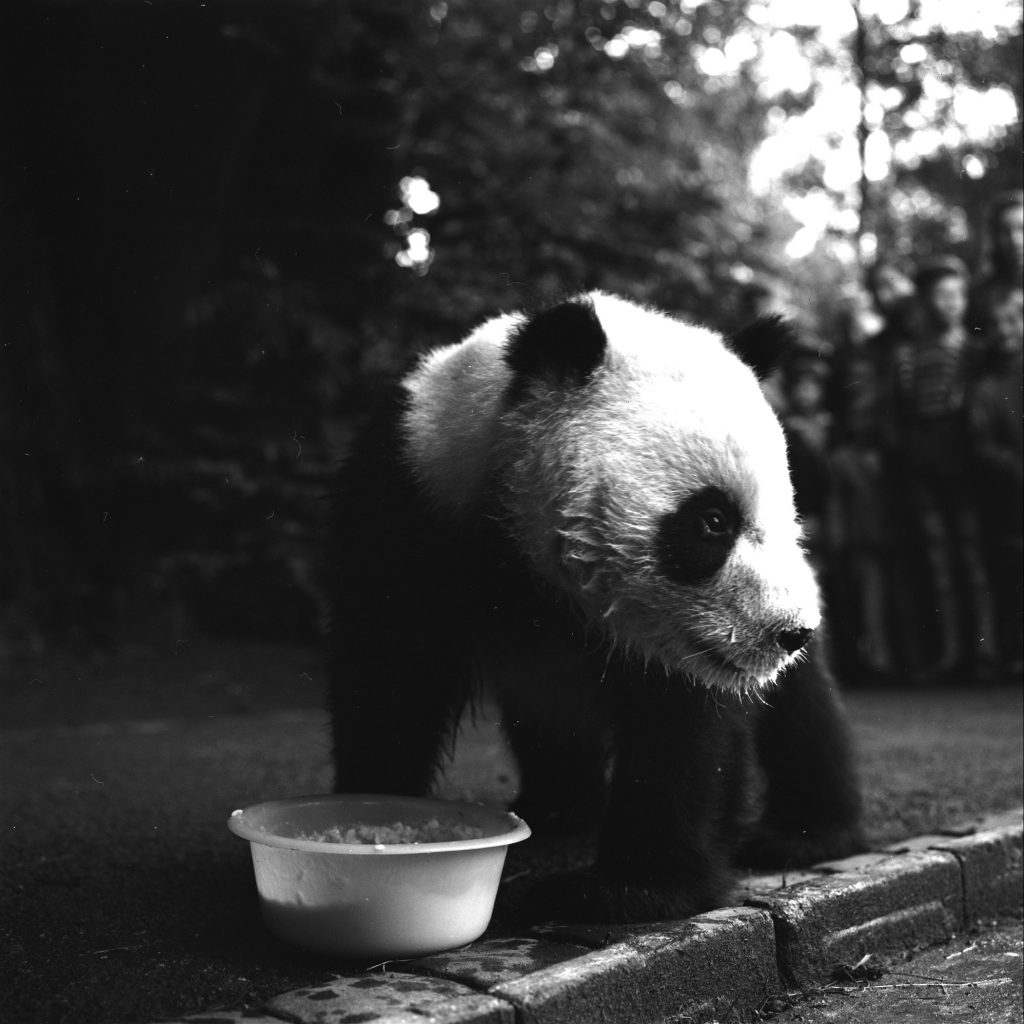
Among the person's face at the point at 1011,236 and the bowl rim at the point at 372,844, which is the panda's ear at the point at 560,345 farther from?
the person's face at the point at 1011,236

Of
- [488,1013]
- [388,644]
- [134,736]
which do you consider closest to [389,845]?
[488,1013]

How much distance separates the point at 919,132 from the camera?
18250 mm

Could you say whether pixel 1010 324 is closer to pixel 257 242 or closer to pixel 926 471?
pixel 926 471

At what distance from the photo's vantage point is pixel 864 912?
313 centimetres

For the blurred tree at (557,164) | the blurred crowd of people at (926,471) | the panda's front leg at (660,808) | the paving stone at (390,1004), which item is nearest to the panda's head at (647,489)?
the panda's front leg at (660,808)

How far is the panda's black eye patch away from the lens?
8.89ft

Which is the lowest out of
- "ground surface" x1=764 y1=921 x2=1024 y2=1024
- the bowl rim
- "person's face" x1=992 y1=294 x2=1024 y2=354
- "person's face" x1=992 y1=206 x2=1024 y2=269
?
"ground surface" x1=764 y1=921 x2=1024 y2=1024

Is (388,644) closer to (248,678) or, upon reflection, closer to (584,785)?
(584,785)

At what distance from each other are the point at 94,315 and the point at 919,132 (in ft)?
45.4

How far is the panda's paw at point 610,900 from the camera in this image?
275 centimetres

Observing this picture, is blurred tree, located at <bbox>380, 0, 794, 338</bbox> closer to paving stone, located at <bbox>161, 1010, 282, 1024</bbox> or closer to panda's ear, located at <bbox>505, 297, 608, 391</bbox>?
panda's ear, located at <bbox>505, 297, 608, 391</bbox>

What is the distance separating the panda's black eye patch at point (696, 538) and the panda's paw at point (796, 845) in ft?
3.56

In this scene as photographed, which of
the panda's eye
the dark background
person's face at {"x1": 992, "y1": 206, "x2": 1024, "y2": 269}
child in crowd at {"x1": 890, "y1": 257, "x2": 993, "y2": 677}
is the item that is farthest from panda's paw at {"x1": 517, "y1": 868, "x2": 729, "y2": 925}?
child in crowd at {"x1": 890, "y1": 257, "x2": 993, "y2": 677}

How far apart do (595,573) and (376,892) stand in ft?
2.72
